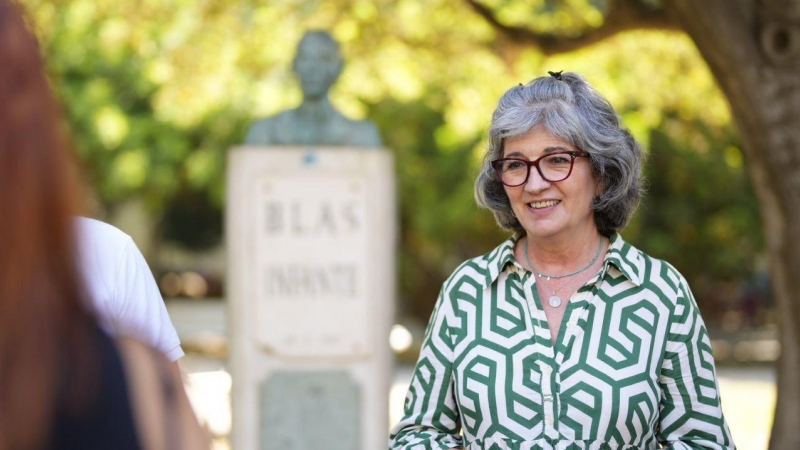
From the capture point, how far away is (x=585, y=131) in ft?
9.25

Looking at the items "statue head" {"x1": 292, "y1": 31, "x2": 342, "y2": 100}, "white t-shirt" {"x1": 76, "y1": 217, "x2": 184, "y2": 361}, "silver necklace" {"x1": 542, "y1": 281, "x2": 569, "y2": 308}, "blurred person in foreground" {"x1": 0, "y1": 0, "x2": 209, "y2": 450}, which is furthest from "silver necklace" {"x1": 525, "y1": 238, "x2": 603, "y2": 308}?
"statue head" {"x1": 292, "y1": 31, "x2": 342, "y2": 100}

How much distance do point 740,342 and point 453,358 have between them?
699 inches

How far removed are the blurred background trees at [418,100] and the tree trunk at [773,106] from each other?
1.42 m

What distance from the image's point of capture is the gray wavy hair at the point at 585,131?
2818 mm

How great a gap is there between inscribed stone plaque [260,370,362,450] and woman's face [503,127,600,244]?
370cm

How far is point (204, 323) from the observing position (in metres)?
26.1

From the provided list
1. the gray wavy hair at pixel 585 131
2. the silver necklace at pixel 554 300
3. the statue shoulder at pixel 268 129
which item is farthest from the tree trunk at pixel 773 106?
the silver necklace at pixel 554 300

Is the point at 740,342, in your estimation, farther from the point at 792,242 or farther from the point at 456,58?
the point at 792,242

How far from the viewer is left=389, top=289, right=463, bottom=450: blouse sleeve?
2.78 metres

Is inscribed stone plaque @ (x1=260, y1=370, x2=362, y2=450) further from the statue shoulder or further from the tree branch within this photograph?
the tree branch

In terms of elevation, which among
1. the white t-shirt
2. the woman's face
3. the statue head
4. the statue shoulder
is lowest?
the white t-shirt

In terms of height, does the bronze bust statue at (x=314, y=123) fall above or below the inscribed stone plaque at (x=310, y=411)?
above

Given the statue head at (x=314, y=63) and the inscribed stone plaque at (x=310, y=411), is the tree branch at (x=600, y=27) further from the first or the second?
the inscribed stone plaque at (x=310, y=411)

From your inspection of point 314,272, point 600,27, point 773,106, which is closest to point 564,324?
point 773,106
